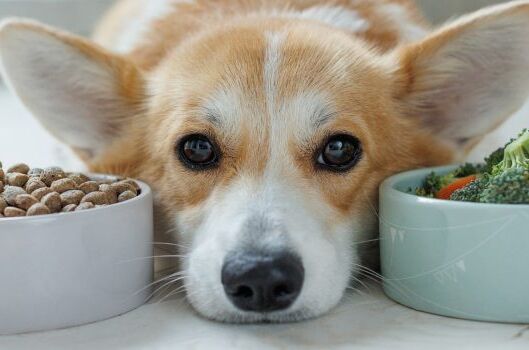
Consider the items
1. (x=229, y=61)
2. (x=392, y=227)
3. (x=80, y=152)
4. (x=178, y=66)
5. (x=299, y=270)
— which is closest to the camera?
(x=299, y=270)

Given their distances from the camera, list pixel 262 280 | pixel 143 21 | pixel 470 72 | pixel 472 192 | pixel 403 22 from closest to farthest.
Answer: pixel 262 280 → pixel 472 192 → pixel 470 72 → pixel 403 22 → pixel 143 21

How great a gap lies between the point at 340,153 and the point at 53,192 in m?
0.57

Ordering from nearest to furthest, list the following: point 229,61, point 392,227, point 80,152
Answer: point 392,227, point 229,61, point 80,152

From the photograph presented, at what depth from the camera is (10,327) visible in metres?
1.40

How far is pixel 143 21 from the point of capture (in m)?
2.35

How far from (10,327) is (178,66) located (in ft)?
2.25

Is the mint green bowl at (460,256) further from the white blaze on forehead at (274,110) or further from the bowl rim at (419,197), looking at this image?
the white blaze on forehead at (274,110)

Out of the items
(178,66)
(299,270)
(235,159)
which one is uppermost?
(178,66)

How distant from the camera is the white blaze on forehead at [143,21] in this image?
2285mm

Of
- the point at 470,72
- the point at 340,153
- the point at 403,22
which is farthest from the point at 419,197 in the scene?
the point at 403,22

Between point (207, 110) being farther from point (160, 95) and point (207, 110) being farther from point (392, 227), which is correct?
point (392, 227)

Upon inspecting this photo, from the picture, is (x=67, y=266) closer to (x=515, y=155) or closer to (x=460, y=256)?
(x=460, y=256)

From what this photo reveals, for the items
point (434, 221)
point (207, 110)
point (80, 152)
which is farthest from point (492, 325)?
point (80, 152)

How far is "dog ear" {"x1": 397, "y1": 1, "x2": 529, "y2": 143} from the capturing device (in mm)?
1687
